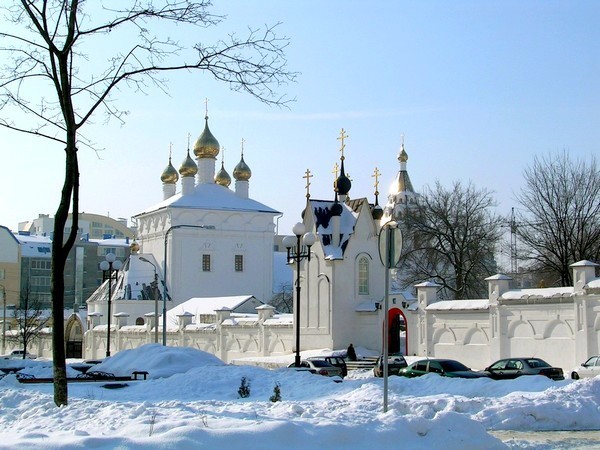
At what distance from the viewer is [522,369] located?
24891mm

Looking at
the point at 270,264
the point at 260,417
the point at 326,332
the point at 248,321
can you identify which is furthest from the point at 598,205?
the point at 260,417

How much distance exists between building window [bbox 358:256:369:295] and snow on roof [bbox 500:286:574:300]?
34.0 feet

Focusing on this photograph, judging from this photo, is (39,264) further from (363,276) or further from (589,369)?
(589,369)

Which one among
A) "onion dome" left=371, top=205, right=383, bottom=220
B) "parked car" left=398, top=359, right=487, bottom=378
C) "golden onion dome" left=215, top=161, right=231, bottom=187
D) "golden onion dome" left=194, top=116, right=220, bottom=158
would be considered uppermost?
"golden onion dome" left=194, top=116, right=220, bottom=158

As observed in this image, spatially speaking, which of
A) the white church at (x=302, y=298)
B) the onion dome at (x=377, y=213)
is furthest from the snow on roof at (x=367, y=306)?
the onion dome at (x=377, y=213)

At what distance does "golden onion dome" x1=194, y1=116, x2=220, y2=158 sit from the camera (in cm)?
6925

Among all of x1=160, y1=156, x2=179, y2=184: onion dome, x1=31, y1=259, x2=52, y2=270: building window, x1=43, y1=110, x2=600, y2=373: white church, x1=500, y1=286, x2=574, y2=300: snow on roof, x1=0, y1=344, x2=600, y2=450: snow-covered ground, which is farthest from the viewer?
x1=31, y1=259, x2=52, y2=270: building window

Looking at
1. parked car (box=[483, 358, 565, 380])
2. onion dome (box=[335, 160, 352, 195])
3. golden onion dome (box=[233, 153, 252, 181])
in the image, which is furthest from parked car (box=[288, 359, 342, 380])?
golden onion dome (box=[233, 153, 252, 181])

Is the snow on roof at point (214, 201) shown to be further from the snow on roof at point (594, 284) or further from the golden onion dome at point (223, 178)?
the snow on roof at point (594, 284)

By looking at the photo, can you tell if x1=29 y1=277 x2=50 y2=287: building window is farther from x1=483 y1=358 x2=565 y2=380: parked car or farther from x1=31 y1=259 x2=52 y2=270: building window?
x1=483 y1=358 x2=565 y2=380: parked car

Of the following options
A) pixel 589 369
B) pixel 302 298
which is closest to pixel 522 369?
pixel 589 369

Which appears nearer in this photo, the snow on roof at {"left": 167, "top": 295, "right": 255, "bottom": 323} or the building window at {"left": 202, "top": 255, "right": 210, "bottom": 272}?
the snow on roof at {"left": 167, "top": 295, "right": 255, "bottom": 323}

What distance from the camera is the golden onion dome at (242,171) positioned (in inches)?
2810

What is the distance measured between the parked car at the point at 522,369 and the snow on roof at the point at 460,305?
5.27 meters
